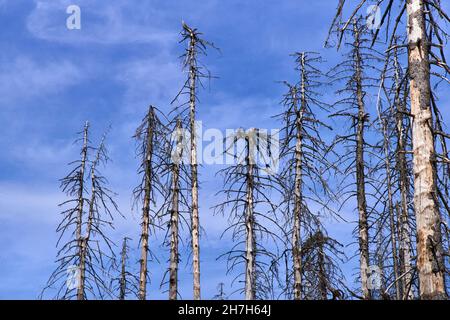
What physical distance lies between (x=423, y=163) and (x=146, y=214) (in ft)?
43.2

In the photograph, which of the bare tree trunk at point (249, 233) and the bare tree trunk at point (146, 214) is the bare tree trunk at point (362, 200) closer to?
the bare tree trunk at point (249, 233)

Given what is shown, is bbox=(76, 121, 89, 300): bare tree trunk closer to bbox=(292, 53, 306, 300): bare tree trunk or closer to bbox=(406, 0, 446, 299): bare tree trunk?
bbox=(292, 53, 306, 300): bare tree trunk

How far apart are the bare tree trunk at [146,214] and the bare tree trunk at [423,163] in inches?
509

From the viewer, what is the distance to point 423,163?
7.40 metres

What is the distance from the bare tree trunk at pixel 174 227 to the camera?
17.9m

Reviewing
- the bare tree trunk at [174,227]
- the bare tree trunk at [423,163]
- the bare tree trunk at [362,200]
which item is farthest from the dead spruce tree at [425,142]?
the bare tree trunk at [174,227]

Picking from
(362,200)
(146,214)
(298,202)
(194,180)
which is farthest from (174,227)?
(362,200)

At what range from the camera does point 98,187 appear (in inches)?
789

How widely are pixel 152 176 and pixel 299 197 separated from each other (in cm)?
569

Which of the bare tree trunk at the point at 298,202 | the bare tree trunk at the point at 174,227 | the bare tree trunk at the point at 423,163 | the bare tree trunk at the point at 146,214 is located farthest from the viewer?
the bare tree trunk at the point at 146,214
